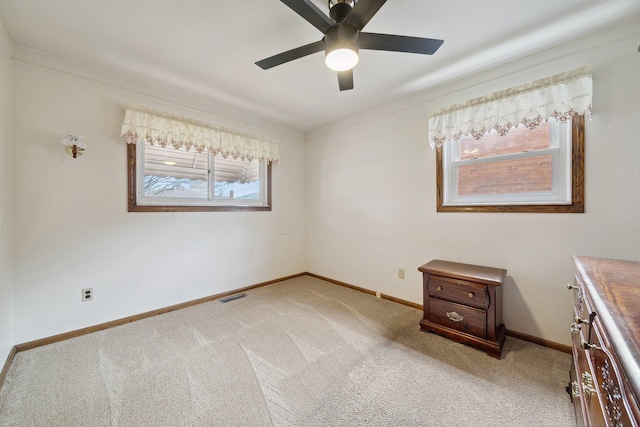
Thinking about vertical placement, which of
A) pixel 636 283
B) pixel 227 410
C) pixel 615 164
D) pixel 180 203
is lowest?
pixel 227 410

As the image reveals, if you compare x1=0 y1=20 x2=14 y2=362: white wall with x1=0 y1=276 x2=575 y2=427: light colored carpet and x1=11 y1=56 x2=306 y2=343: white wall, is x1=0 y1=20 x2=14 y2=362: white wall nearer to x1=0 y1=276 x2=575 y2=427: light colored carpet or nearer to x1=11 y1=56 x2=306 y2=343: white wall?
x1=11 y1=56 x2=306 y2=343: white wall

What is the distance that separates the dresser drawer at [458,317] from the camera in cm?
189

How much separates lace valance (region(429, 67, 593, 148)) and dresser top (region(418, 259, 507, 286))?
1174mm

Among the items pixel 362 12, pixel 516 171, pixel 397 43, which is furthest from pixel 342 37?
pixel 516 171

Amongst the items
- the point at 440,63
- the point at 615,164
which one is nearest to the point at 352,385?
the point at 615,164

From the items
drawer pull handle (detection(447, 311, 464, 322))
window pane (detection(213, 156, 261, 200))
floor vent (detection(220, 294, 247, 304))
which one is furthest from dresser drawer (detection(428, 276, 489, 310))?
window pane (detection(213, 156, 261, 200))

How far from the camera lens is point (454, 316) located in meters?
2.02

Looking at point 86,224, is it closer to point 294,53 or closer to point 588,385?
point 294,53

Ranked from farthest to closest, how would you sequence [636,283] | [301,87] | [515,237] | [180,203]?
[180,203]
[301,87]
[515,237]
[636,283]

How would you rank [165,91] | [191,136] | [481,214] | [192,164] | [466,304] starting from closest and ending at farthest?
[466,304] < [481,214] < [165,91] < [191,136] < [192,164]

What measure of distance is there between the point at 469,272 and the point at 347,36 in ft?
6.41

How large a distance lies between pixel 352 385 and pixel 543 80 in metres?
2.65

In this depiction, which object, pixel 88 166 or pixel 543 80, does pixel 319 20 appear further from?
pixel 88 166

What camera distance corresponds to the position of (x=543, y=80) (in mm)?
1885
